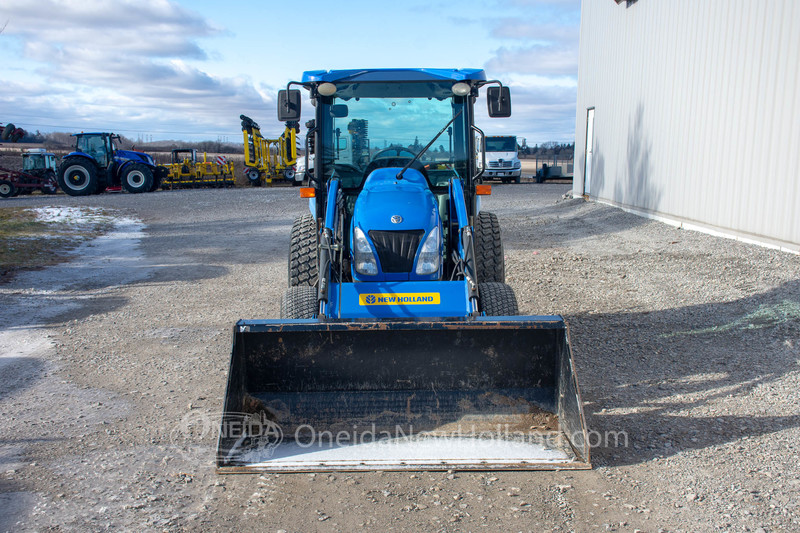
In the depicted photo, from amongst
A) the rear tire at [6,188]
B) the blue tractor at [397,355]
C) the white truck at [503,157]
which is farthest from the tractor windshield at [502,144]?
the blue tractor at [397,355]

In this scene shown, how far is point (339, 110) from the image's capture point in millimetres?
5922

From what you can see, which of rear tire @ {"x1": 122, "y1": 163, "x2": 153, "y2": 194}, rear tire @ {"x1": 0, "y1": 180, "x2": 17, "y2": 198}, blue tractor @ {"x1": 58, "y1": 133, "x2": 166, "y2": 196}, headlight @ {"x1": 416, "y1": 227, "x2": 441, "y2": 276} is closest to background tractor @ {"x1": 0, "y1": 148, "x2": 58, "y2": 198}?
rear tire @ {"x1": 0, "y1": 180, "x2": 17, "y2": 198}

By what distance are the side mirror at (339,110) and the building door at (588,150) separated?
1439cm

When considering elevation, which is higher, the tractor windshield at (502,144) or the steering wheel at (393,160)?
the steering wheel at (393,160)

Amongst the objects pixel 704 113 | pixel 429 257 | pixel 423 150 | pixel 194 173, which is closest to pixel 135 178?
pixel 194 173

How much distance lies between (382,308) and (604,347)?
7.79 ft

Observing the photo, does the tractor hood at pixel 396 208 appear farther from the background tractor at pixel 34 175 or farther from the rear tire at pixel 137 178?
the background tractor at pixel 34 175

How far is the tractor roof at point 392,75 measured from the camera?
5.69 meters

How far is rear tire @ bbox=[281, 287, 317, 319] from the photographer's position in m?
4.89

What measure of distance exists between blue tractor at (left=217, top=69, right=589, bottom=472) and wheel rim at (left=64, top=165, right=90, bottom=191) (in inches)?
937

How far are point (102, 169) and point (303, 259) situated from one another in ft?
80.2

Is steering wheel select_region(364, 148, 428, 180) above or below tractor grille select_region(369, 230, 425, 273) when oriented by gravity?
above

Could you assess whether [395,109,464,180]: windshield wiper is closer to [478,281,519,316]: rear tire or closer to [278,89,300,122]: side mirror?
[278,89,300,122]: side mirror

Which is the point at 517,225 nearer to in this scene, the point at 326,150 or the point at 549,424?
the point at 326,150
